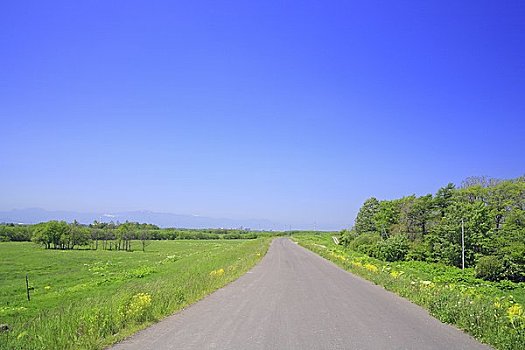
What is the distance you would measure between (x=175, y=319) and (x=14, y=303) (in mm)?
18475

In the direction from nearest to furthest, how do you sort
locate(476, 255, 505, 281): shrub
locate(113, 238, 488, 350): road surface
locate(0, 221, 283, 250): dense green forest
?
locate(113, 238, 488, 350): road surface → locate(476, 255, 505, 281): shrub → locate(0, 221, 283, 250): dense green forest

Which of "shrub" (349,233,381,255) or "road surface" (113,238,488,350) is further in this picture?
"shrub" (349,233,381,255)

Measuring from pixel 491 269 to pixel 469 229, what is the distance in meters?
9.90

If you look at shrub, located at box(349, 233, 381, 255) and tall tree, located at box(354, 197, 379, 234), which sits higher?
tall tree, located at box(354, 197, 379, 234)

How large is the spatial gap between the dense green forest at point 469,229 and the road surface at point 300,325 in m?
19.6

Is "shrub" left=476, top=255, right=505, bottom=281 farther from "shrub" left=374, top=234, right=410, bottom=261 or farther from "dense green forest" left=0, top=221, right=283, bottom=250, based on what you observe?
"dense green forest" left=0, top=221, right=283, bottom=250

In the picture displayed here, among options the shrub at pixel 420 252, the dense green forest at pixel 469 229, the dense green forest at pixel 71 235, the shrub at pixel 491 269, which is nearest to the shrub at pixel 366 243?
the dense green forest at pixel 469 229

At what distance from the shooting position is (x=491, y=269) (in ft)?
98.4

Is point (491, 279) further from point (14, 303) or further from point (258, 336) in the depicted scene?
point (14, 303)

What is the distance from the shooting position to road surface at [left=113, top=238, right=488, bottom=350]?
26.0 feet

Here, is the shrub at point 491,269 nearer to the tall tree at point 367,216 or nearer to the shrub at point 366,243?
the shrub at point 366,243

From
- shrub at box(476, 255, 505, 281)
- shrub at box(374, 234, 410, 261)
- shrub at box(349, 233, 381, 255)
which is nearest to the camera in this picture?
shrub at box(476, 255, 505, 281)

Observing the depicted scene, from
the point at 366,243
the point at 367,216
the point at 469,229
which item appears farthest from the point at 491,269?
the point at 367,216

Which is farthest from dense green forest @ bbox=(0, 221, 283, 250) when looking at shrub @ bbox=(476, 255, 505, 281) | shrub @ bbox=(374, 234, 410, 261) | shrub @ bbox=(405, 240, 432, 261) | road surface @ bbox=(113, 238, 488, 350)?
road surface @ bbox=(113, 238, 488, 350)
